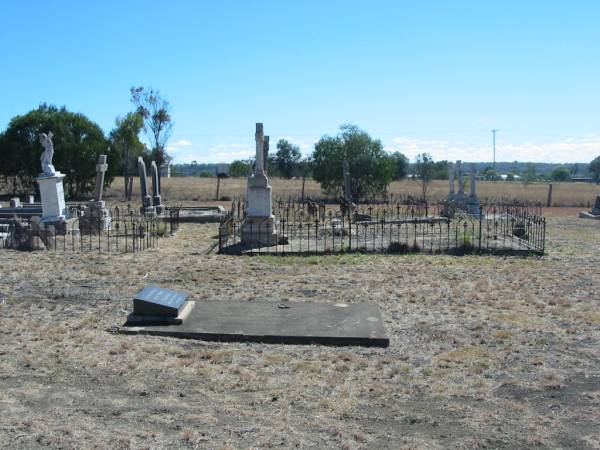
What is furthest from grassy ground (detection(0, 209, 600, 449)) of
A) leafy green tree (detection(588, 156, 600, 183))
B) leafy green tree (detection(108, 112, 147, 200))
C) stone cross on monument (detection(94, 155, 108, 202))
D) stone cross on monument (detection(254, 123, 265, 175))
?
leafy green tree (detection(588, 156, 600, 183))

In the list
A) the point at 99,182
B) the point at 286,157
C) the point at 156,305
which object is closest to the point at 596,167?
the point at 286,157

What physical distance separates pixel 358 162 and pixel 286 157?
35.2 metres

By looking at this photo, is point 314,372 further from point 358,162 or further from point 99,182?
point 358,162

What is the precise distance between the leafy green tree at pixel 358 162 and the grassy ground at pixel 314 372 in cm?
2341

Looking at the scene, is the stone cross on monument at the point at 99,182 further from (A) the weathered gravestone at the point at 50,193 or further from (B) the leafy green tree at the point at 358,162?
(B) the leafy green tree at the point at 358,162

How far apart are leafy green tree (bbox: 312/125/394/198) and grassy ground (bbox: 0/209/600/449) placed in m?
23.4

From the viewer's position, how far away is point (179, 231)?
21.1 metres

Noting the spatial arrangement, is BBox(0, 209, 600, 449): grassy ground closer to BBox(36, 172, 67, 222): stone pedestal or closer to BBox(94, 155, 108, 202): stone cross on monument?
BBox(36, 172, 67, 222): stone pedestal

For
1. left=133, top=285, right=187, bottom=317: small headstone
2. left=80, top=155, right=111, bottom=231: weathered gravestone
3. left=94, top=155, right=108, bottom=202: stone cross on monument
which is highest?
left=94, top=155, right=108, bottom=202: stone cross on monument

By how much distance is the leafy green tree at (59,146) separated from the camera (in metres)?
36.0

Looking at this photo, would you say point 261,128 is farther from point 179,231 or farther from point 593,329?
point 593,329

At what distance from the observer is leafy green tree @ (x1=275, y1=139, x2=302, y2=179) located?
6956 centimetres

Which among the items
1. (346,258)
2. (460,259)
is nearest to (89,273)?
(346,258)

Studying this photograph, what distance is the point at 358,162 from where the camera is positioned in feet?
116
